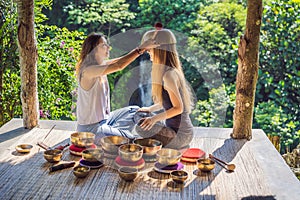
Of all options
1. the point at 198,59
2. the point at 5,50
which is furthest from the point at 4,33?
the point at 198,59

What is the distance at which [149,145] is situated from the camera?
113 inches

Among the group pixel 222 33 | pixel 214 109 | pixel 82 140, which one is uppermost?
pixel 222 33

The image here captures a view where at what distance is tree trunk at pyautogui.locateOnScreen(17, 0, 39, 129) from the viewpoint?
3.34 metres

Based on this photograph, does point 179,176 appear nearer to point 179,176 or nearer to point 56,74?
point 179,176

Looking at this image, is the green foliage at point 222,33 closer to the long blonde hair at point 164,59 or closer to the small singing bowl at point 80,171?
the long blonde hair at point 164,59

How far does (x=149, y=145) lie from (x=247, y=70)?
110cm

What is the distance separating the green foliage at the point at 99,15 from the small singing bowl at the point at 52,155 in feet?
13.2

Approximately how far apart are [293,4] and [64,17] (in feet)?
12.8

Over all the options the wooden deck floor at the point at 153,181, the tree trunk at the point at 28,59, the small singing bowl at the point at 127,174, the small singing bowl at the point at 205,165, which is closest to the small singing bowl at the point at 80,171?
the wooden deck floor at the point at 153,181

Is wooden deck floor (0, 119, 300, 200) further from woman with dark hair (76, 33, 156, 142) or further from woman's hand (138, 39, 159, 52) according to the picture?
woman's hand (138, 39, 159, 52)

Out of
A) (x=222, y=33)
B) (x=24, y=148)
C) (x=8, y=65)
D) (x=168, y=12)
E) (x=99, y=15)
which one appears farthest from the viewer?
(x=99, y=15)

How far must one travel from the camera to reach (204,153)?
2893 millimetres

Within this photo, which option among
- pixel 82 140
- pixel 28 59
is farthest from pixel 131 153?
pixel 28 59

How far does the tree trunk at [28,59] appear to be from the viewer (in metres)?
3.34
